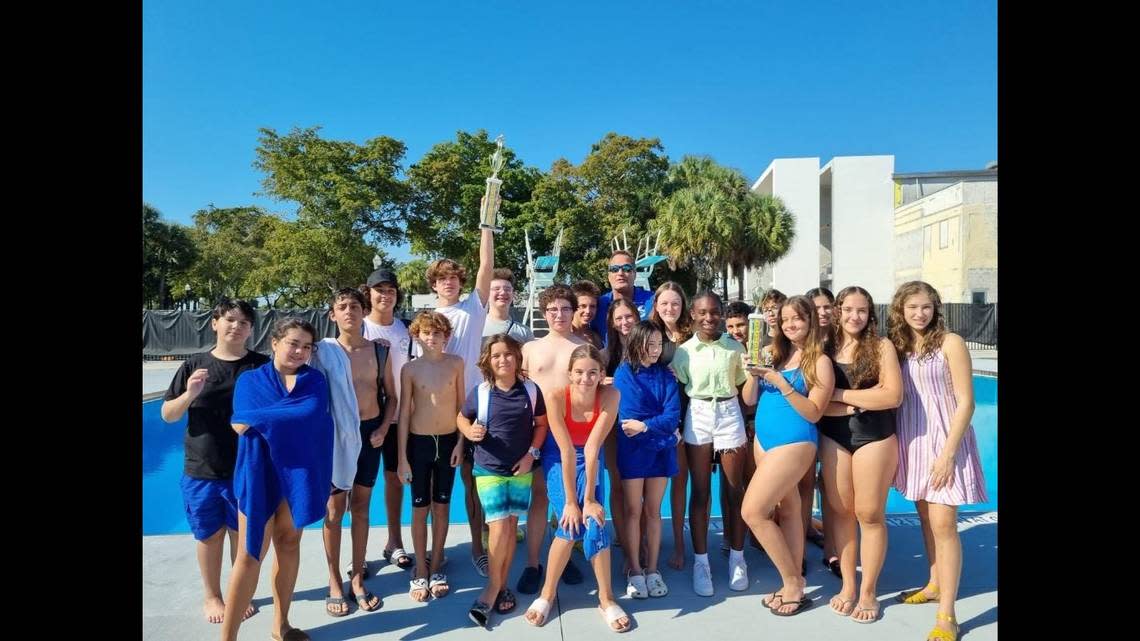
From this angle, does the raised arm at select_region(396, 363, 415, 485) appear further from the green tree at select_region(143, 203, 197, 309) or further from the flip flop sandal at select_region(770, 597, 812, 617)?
the green tree at select_region(143, 203, 197, 309)

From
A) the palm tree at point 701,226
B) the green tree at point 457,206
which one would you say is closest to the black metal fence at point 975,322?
the palm tree at point 701,226

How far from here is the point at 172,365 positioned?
690 inches

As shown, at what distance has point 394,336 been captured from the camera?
4.00m

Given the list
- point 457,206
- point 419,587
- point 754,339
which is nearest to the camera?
point 754,339

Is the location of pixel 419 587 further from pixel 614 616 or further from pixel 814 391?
pixel 814 391

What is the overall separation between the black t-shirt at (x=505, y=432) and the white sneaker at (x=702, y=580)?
1326 mm

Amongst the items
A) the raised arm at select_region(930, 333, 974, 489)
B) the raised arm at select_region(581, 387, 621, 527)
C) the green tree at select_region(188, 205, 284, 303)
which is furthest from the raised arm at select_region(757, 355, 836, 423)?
the green tree at select_region(188, 205, 284, 303)

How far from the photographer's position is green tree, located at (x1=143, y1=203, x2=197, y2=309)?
33.7 metres

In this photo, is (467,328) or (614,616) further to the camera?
(467,328)

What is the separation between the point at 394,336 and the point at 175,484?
5.66m

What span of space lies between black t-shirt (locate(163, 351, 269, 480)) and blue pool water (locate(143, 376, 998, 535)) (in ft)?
7.41

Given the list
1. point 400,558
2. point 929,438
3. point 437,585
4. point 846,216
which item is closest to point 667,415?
point 929,438
